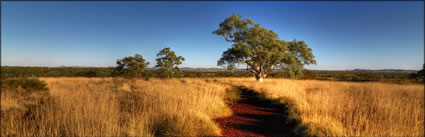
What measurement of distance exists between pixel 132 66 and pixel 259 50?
1246 centimetres

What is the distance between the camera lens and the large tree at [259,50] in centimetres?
1683

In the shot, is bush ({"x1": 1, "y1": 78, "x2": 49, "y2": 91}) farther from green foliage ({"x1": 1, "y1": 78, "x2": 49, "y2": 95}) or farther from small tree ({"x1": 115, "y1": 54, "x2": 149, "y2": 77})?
small tree ({"x1": 115, "y1": 54, "x2": 149, "y2": 77})

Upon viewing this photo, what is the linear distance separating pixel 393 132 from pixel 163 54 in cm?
793

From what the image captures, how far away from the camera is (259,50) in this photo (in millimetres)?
16141

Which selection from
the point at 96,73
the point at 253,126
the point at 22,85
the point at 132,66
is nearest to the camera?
the point at 253,126

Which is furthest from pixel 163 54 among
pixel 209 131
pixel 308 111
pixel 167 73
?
pixel 308 111

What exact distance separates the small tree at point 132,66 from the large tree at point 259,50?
320 inches

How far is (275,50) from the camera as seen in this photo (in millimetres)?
16594

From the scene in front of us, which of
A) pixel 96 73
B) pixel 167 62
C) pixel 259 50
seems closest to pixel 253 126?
pixel 167 62

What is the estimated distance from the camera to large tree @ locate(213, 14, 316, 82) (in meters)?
16.8

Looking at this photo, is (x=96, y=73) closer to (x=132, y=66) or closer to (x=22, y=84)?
(x=132, y=66)

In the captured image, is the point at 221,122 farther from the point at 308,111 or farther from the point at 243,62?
the point at 243,62

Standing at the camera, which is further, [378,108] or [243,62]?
[243,62]

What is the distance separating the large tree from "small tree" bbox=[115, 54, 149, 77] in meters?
8.14
